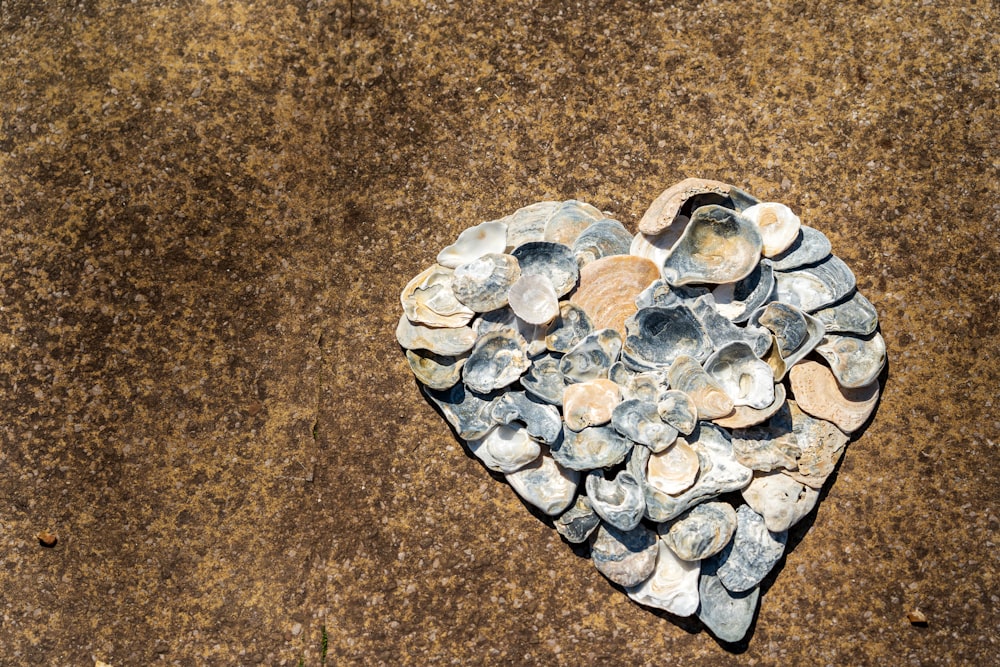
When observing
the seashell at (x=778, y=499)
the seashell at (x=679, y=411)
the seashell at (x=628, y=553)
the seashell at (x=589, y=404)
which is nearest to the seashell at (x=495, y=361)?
the seashell at (x=589, y=404)

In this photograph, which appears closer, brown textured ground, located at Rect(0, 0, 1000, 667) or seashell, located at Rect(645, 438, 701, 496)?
seashell, located at Rect(645, 438, 701, 496)

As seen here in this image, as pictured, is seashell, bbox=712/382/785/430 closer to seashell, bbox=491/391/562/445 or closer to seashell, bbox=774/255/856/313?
seashell, bbox=774/255/856/313

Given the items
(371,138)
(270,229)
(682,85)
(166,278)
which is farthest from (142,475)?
(682,85)

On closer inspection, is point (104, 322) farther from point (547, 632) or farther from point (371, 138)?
point (547, 632)

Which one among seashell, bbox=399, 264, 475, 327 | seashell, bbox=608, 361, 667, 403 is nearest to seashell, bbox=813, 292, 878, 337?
seashell, bbox=608, 361, 667, 403

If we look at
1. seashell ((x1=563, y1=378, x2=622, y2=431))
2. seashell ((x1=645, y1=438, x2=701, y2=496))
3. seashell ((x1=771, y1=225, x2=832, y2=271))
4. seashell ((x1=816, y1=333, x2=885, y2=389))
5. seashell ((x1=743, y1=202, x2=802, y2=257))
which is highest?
seashell ((x1=743, y1=202, x2=802, y2=257))

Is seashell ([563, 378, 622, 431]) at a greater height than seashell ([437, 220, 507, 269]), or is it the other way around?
seashell ([437, 220, 507, 269])
